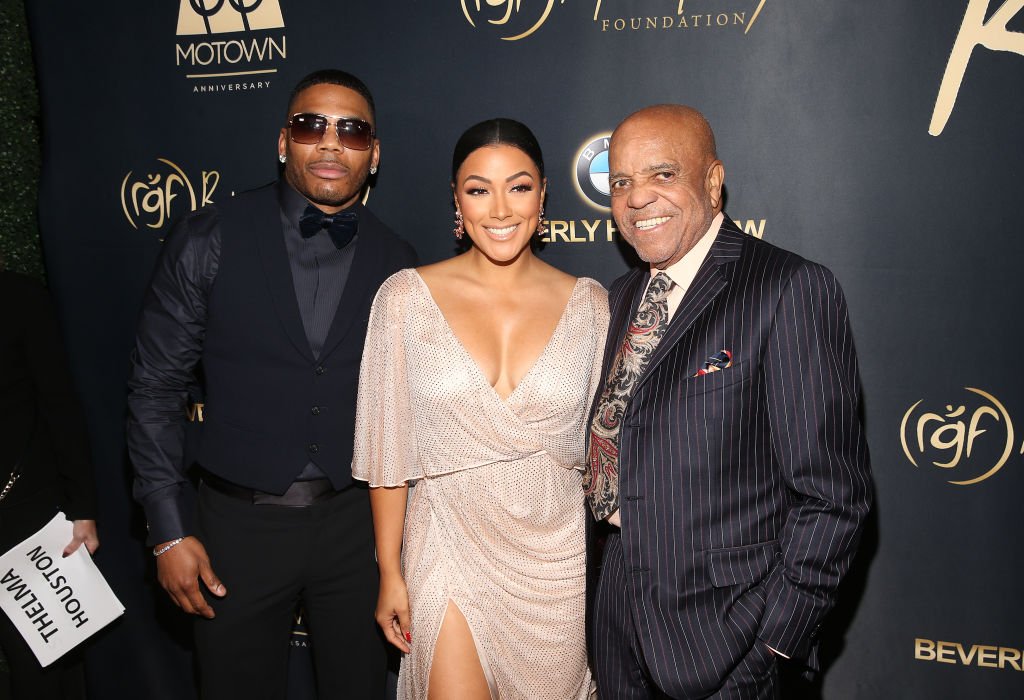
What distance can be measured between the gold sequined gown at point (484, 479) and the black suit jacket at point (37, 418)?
3.73 ft

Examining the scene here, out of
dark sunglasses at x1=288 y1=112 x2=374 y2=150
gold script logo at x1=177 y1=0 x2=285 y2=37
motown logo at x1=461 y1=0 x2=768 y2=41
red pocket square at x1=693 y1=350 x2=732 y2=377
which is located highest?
gold script logo at x1=177 y1=0 x2=285 y2=37

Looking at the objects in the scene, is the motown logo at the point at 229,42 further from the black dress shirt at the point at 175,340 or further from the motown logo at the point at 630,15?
the black dress shirt at the point at 175,340

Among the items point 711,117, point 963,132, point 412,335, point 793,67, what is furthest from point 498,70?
point 963,132

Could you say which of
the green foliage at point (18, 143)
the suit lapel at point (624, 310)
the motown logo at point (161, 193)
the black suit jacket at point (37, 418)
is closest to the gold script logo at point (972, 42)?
the suit lapel at point (624, 310)

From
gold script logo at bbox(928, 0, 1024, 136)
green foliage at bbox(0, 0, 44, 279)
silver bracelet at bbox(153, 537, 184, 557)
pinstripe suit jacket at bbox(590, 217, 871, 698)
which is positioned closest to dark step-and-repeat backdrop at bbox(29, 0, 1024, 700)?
gold script logo at bbox(928, 0, 1024, 136)

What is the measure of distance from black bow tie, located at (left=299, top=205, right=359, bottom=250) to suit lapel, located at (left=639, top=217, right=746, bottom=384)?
1.04 meters

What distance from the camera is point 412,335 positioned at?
7.05 ft

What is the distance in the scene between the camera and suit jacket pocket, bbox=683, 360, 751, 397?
175 cm

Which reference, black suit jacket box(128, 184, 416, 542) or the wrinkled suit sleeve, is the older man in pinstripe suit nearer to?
black suit jacket box(128, 184, 416, 542)

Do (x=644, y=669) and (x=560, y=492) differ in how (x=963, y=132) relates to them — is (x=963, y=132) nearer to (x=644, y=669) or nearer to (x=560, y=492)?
(x=560, y=492)

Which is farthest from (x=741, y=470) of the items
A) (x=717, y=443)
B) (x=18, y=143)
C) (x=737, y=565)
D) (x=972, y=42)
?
(x=18, y=143)

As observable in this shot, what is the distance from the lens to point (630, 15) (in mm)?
2738

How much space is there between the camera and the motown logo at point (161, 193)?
10.6 feet

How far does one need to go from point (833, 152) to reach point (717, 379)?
1247 mm
